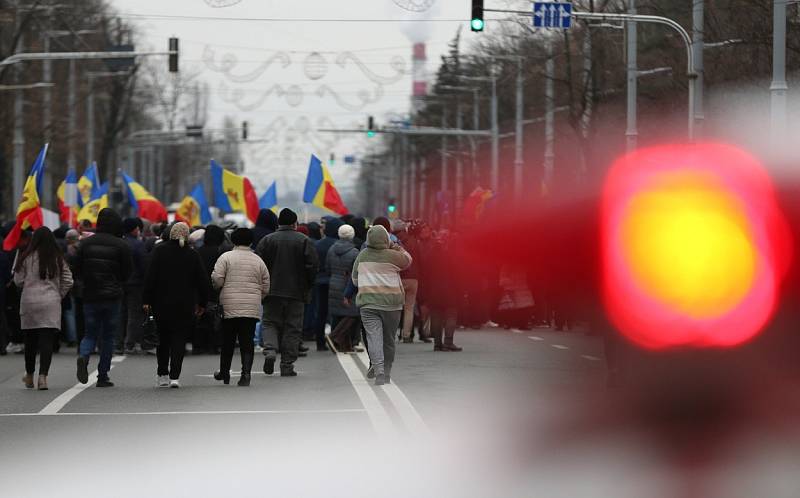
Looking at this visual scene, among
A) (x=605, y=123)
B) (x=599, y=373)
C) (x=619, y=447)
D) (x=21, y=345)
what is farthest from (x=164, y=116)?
(x=619, y=447)

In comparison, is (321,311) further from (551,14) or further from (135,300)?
(551,14)

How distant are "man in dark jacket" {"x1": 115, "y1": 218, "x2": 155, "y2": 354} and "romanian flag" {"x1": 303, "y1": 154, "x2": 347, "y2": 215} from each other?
12.9 metres

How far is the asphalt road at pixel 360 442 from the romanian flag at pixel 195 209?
23.9 m

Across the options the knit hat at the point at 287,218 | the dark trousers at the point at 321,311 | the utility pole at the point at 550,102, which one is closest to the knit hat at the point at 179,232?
the knit hat at the point at 287,218

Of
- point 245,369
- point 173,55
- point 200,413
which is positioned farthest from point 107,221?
point 173,55

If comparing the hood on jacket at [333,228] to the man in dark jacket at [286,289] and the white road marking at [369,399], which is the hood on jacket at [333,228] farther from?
the man in dark jacket at [286,289]

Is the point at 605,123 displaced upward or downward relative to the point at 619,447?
upward

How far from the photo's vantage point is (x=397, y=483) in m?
11.1

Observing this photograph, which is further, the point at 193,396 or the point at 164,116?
the point at 164,116

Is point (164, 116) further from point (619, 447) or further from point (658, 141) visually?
point (619, 447)

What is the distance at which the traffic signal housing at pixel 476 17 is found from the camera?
31609 mm

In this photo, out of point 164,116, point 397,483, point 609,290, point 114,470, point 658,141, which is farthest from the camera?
point 164,116

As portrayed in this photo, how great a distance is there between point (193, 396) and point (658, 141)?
35.4 meters

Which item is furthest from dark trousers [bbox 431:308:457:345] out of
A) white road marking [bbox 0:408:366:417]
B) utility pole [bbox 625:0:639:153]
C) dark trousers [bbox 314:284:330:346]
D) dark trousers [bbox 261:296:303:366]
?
utility pole [bbox 625:0:639:153]
